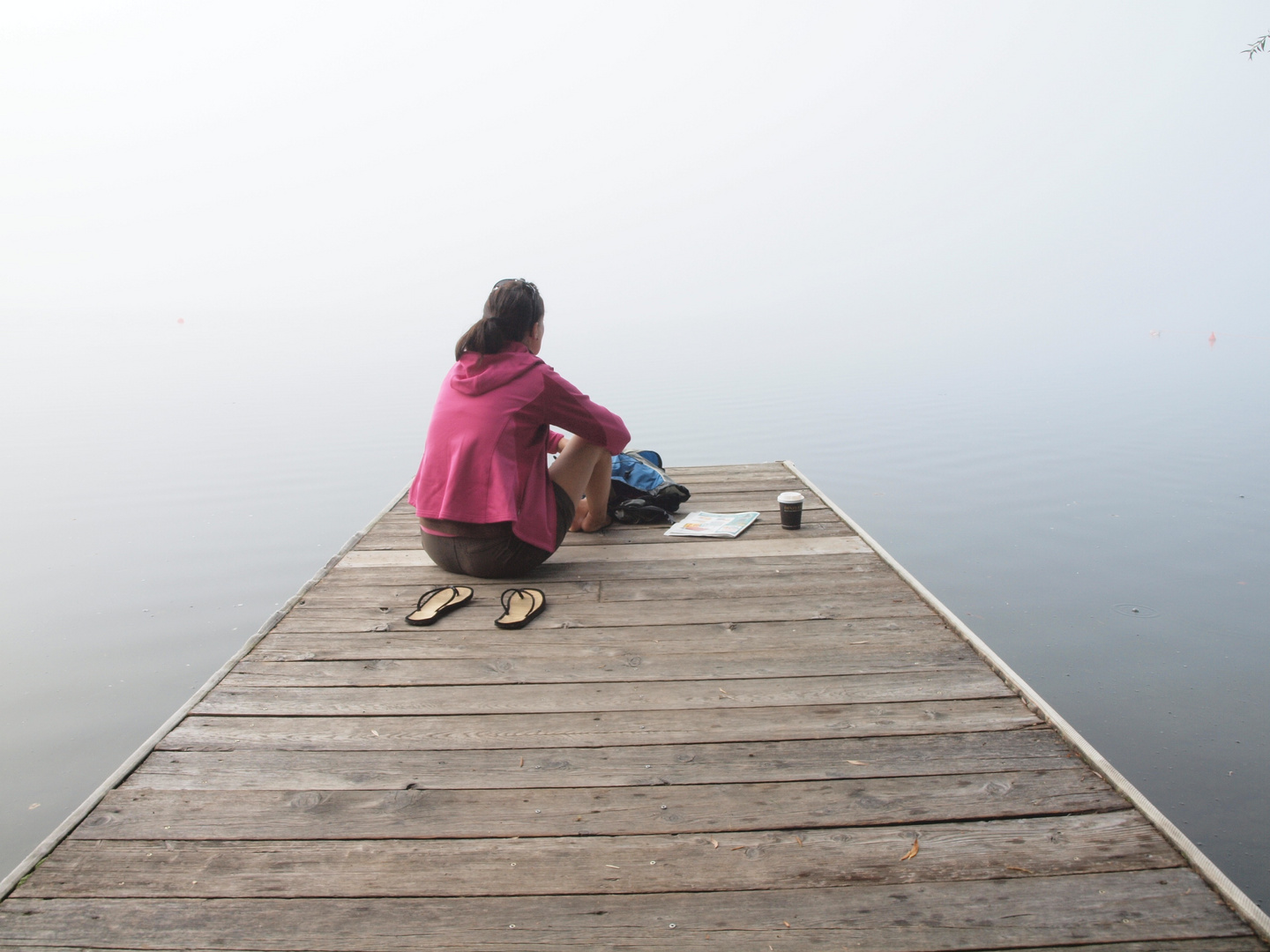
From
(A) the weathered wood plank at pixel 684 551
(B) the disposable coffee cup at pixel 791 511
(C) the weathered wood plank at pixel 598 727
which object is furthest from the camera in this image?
(B) the disposable coffee cup at pixel 791 511

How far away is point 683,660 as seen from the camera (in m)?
Result: 2.66

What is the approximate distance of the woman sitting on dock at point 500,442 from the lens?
318 centimetres

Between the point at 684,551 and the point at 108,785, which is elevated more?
the point at 108,785

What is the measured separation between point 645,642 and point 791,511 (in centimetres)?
150

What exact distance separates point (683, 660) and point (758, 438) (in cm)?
747

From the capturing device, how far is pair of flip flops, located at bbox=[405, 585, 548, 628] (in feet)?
9.72

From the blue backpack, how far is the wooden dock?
1348mm

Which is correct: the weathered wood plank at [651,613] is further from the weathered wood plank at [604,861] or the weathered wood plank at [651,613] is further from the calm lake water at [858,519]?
the weathered wood plank at [604,861]

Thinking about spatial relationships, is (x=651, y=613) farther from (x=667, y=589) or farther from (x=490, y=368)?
(x=490, y=368)

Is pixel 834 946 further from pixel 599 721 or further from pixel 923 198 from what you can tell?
pixel 923 198

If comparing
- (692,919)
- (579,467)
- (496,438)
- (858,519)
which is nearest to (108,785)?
(692,919)

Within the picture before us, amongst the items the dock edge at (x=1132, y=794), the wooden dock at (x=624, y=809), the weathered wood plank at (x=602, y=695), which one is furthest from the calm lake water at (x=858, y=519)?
the wooden dock at (x=624, y=809)

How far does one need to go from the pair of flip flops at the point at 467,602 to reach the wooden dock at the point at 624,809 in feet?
0.23

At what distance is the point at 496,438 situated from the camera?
3164 mm
